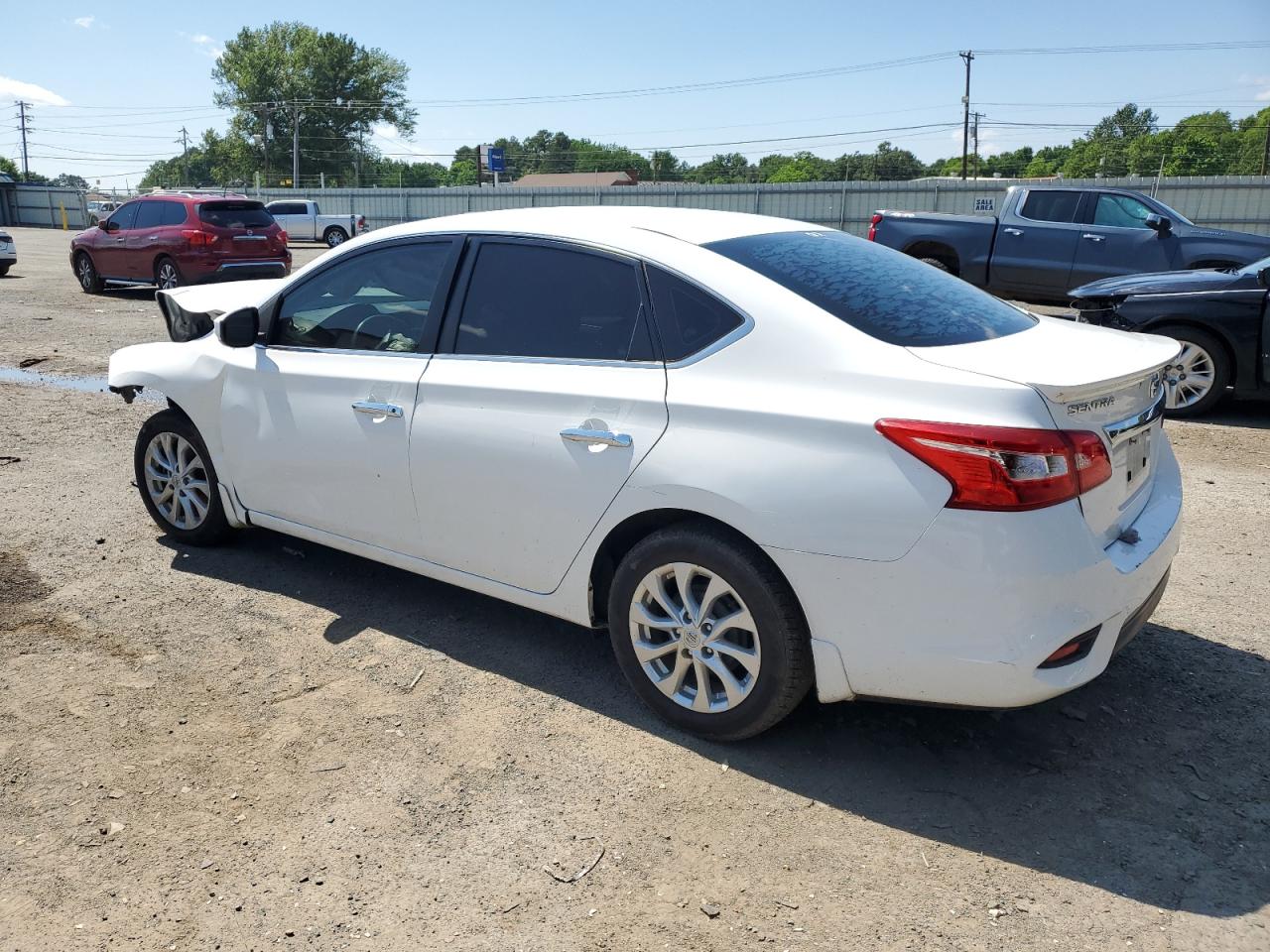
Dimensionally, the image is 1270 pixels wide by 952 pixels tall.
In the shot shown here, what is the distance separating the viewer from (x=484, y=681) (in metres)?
3.81

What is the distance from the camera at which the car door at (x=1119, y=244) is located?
517 inches

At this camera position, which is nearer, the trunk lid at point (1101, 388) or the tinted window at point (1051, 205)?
the trunk lid at point (1101, 388)

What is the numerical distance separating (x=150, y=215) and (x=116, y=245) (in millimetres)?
851

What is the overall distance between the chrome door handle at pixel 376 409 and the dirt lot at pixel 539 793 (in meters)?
0.93

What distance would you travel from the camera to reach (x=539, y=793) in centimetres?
310

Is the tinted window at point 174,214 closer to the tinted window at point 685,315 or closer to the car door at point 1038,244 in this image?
the car door at point 1038,244

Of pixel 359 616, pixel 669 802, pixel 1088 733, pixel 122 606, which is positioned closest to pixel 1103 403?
pixel 1088 733

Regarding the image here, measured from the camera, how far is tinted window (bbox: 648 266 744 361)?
3248mm

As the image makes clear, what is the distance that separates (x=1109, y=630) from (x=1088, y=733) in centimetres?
62

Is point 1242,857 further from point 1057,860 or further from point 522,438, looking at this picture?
point 522,438

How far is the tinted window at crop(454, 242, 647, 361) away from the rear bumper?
101cm

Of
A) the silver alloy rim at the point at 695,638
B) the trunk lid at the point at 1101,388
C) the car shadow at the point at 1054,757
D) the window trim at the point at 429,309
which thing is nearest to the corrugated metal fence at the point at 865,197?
the window trim at the point at 429,309

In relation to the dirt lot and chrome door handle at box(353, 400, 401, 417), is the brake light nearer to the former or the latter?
the dirt lot

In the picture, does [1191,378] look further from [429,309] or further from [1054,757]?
[429,309]
